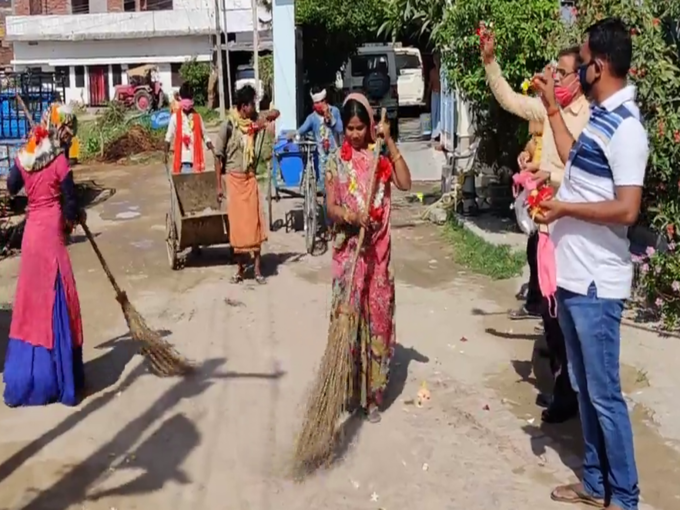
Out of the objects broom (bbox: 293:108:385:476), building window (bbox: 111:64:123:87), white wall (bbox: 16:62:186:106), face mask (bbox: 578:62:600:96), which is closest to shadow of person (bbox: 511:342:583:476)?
broom (bbox: 293:108:385:476)

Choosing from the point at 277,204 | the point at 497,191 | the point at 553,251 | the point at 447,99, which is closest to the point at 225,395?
the point at 553,251

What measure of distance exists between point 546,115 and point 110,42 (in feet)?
118

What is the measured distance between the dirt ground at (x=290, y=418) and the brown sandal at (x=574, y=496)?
1.9 inches

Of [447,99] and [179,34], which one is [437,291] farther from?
[179,34]

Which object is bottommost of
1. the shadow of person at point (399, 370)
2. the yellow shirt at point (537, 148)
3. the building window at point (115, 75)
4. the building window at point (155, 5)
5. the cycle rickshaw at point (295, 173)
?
the shadow of person at point (399, 370)

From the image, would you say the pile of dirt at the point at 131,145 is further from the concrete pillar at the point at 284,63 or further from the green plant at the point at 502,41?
the green plant at the point at 502,41

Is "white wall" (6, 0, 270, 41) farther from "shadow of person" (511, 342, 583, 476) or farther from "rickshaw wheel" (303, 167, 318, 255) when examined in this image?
"shadow of person" (511, 342, 583, 476)

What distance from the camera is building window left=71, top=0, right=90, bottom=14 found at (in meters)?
41.7

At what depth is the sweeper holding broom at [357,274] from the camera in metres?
5.10

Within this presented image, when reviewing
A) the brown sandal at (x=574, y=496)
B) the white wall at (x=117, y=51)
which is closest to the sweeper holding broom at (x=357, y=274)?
the brown sandal at (x=574, y=496)

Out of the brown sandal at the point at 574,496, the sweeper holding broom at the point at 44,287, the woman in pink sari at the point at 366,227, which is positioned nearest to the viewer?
the brown sandal at the point at 574,496

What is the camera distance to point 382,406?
5.79 metres

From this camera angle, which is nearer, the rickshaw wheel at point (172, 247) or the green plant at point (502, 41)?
the green plant at point (502, 41)

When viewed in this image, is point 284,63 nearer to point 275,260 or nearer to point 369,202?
point 275,260
